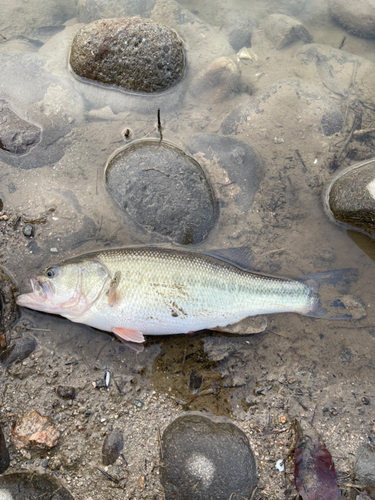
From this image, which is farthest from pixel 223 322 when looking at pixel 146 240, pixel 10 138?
pixel 10 138

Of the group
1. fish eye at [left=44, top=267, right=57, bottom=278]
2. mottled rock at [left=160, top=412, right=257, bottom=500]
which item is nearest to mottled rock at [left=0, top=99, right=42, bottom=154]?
fish eye at [left=44, top=267, right=57, bottom=278]

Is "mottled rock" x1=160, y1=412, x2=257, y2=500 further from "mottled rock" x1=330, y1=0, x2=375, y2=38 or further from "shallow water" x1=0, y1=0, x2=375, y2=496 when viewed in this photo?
"mottled rock" x1=330, y1=0, x2=375, y2=38

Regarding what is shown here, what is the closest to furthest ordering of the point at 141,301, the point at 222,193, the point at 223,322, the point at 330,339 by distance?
the point at 141,301, the point at 223,322, the point at 330,339, the point at 222,193

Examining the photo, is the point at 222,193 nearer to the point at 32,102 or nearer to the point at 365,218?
the point at 365,218

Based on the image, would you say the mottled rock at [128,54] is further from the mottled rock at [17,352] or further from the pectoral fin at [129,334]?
the mottled rock at [17,352]

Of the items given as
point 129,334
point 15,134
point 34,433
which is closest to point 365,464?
point 129,334

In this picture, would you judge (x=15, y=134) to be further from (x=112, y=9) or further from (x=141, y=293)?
(x=112, y=9)

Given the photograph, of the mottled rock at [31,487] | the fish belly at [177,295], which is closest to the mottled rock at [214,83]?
the fish belly at [177,295]
